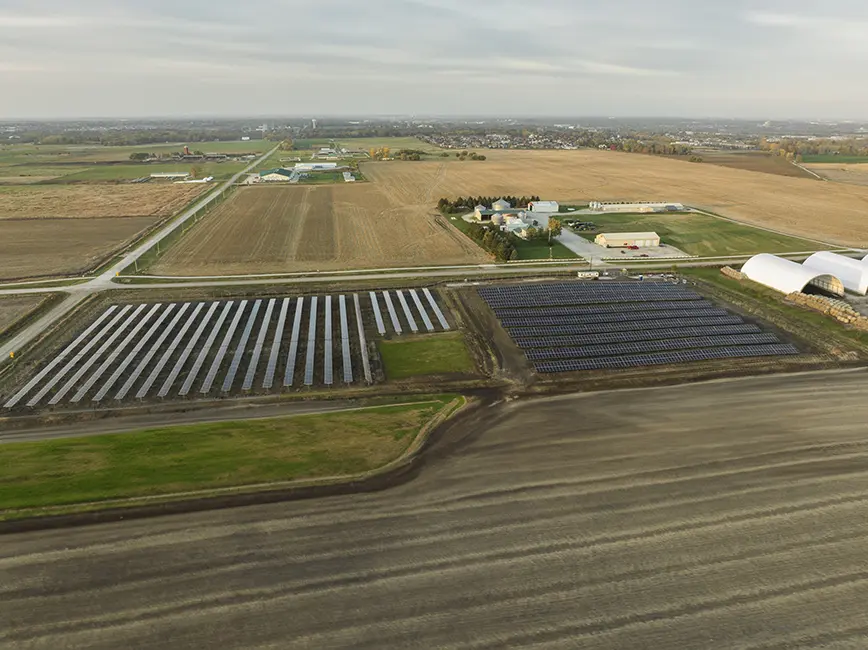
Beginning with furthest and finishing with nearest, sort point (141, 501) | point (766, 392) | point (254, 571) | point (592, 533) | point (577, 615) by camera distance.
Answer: point (766, 392) → point (141, 501) → point (592, 533) → point (254, 571) → point (577, 615)

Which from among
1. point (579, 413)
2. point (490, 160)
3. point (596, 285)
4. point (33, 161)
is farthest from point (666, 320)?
point (33, 161)

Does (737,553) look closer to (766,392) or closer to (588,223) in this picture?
(766,392)

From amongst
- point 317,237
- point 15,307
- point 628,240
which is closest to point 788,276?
point 628,240

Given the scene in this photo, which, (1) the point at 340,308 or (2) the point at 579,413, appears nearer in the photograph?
(2) the point at 579,413

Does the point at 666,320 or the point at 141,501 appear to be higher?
the point at 666,320

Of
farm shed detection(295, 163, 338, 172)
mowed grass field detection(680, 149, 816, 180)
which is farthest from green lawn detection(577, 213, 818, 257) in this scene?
farm shed detection(295, 163, 338, 172)

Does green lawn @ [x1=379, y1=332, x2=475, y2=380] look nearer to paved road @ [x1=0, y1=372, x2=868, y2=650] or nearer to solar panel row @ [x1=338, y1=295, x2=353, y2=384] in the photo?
solar panel row @ [x1=338, y1=295, x2=353, y2=384]
